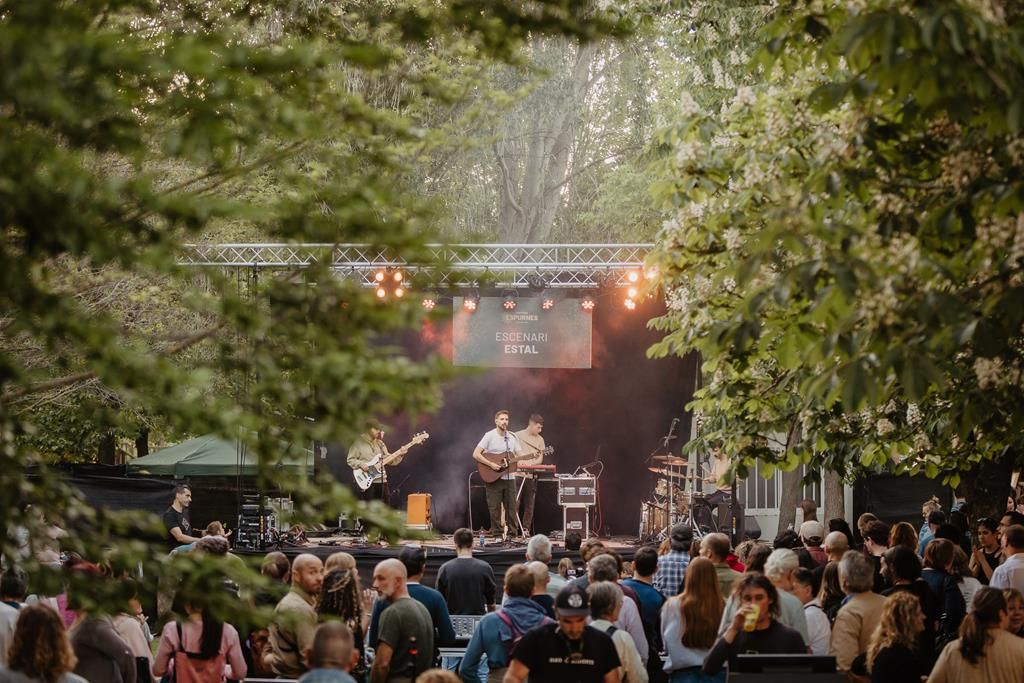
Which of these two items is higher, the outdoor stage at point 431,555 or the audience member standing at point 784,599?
the audience member standing at point 784,599

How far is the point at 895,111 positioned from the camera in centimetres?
543

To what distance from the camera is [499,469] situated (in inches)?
786

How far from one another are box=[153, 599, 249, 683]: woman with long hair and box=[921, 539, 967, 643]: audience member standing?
4.67 m

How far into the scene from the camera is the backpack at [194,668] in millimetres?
7637

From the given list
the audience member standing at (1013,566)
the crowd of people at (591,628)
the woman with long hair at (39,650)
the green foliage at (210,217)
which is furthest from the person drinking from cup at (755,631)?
the green foliage at (210,217)

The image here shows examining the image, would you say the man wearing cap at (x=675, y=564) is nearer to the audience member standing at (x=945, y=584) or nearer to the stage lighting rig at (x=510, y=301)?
the audience member standing at (x=945, y=584)

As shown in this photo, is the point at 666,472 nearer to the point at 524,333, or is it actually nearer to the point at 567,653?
the point at 524,333

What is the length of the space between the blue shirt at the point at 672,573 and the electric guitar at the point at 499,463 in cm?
971

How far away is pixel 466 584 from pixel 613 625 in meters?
2.93

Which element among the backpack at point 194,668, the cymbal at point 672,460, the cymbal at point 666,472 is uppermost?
the cymbal at point 672,460

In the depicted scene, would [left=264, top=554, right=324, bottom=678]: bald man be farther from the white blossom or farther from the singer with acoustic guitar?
the singer with acoustic guitar

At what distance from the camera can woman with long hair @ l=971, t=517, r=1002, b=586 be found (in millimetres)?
12133

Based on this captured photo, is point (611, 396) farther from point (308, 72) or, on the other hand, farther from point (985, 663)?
point (308, 72)

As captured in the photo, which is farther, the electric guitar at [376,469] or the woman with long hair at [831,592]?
the electric guitar at [376,469]
